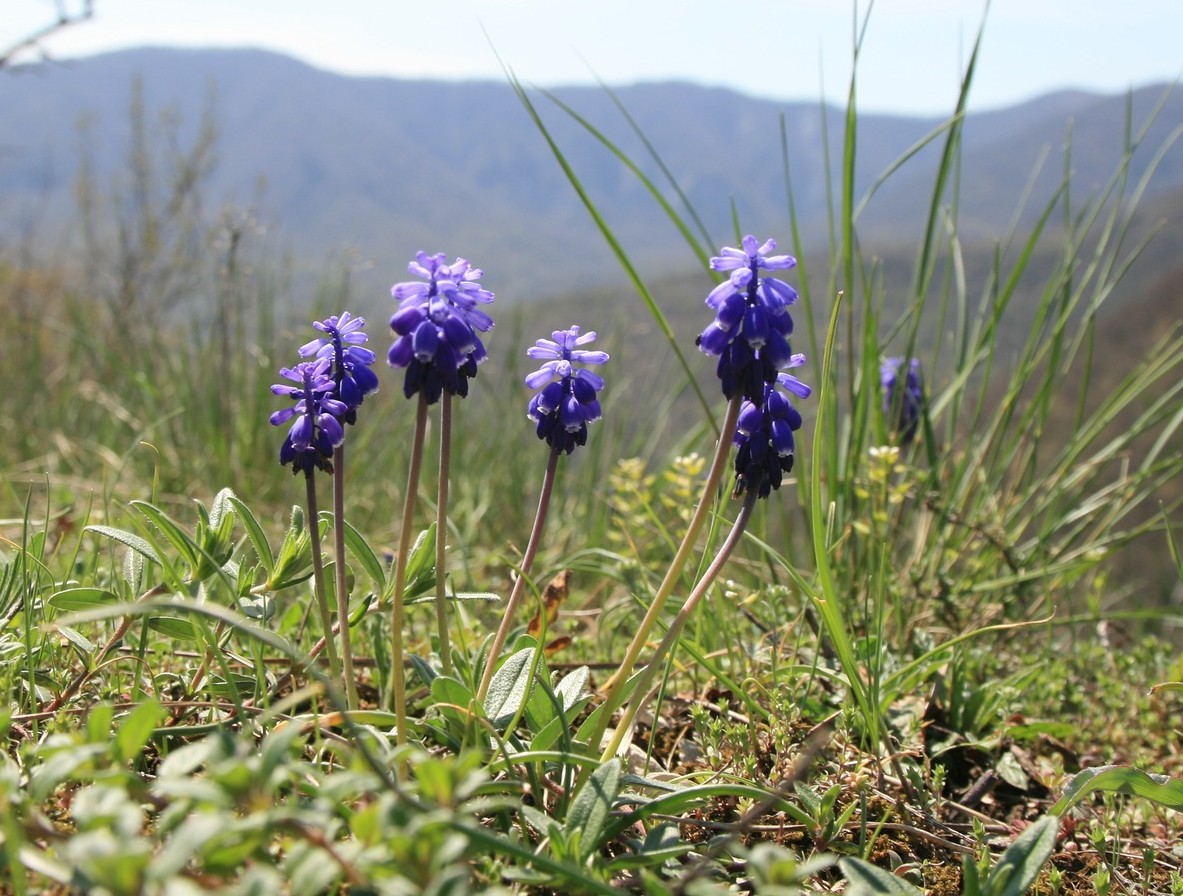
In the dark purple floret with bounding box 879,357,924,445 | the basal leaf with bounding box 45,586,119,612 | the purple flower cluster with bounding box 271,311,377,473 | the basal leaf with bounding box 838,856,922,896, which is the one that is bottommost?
the basal leaf with bounding box 838,856,922,896

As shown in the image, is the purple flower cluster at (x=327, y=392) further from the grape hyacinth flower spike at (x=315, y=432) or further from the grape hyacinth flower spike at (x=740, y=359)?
Answer: the grape hyacinth flower spike at (x=740, y=359)

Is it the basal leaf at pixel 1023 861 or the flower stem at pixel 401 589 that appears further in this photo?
the flower stem at pixel 401 589

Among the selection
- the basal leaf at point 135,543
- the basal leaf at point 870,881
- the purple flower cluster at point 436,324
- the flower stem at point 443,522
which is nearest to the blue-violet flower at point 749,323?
the purple flower cluster at point 436,324

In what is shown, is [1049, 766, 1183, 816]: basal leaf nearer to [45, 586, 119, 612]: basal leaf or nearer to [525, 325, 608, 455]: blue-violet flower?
[525, 325, 608, 455]: blue-violet flower

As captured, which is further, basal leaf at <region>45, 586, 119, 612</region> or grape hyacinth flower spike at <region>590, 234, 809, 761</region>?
basal leaf at <region>45, 586, 119, 612</region>

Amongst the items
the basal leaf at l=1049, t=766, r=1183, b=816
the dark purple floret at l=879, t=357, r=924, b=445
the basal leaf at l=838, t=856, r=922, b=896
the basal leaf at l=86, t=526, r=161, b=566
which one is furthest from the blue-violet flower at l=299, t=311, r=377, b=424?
the dark purple floret at l=879, t=357, r=924, b=445

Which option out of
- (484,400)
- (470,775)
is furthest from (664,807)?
(484,400)
